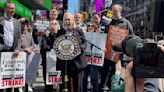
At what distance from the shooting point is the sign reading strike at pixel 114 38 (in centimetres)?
750

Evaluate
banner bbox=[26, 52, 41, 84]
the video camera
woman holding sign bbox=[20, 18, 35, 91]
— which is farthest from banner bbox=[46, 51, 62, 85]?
the video camera

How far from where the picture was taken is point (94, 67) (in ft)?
26.9

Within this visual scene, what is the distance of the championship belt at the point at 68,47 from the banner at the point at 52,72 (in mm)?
537

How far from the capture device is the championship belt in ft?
23.3

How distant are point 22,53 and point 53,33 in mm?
1011

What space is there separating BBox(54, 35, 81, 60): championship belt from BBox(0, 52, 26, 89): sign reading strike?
2.02ft

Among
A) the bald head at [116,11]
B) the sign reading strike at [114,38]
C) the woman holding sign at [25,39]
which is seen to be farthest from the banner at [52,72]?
the bald head at [116,11]

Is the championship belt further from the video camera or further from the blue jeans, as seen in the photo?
the video camera

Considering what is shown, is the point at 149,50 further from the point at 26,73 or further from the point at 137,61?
the point at 26,73

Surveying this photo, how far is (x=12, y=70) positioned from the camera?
6902 mm

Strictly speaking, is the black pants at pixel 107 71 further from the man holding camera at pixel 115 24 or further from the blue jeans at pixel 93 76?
the blue jeans at pixel 93 76

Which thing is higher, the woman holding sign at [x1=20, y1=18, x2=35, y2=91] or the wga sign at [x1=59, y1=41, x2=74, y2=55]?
the woman holding sign at [x1=20, y1=18, x2=35, y2=91]

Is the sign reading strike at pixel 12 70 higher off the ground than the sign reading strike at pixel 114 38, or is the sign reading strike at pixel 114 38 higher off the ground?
the sign reading strike at pixel 114 38

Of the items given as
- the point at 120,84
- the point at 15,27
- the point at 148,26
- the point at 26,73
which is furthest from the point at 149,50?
the point at 26,73
